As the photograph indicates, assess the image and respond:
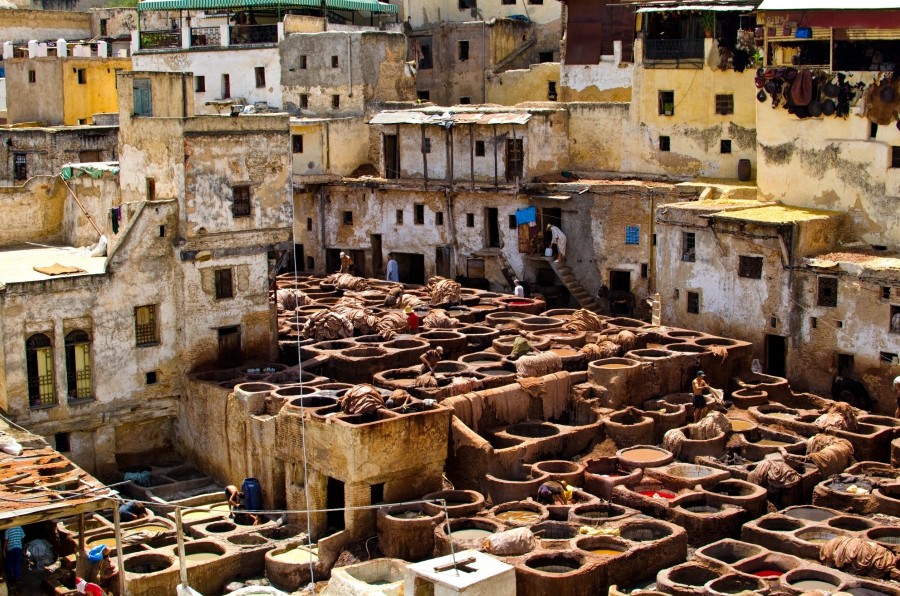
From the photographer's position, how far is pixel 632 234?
168ft

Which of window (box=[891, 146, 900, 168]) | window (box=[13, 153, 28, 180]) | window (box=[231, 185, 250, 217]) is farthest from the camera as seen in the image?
window (box=[13, 153, 28, 180])

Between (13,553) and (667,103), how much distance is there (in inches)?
1189

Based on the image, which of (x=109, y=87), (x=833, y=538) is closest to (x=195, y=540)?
(x=833, y=538)

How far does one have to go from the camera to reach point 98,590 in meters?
30.0

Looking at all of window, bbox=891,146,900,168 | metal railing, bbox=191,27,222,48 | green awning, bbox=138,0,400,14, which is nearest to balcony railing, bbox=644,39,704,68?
window, bbox=891,146,900,168

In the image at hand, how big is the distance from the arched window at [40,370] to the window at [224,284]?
5.04 metres

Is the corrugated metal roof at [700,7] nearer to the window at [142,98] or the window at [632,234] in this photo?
the window at [632,234]

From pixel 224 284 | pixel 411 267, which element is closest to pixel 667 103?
pixel 411 267

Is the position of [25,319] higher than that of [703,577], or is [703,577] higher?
[25,319]

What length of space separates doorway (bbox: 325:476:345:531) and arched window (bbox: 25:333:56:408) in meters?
8.24

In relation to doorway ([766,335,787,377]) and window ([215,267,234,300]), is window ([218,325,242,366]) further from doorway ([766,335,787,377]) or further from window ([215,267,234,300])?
doorway ([766,335,787,377])

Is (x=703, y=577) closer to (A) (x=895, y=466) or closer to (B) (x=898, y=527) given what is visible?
(B) (x=898, y=527)

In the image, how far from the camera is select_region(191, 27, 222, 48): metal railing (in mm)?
58906

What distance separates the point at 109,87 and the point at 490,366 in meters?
25.5
